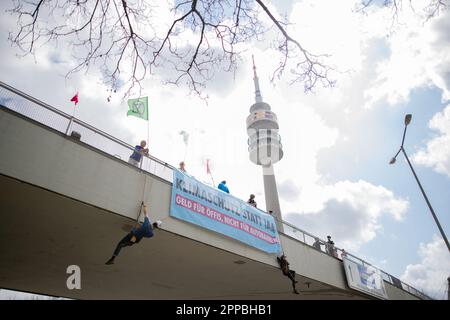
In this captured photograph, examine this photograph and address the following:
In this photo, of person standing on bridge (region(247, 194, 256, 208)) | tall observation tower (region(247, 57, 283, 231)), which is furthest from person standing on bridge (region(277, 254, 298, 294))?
tall observation tower (region(247, 57, 283, 231))

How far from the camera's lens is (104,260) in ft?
38.4

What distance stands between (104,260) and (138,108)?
6.05 meters

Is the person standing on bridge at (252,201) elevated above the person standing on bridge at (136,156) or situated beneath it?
elevated above

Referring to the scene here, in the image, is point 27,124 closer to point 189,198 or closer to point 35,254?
point 189,198

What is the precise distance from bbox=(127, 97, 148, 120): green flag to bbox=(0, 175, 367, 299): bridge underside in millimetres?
3621

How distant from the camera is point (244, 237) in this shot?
1141cm

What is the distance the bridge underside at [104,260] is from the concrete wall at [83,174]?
272 millimetres

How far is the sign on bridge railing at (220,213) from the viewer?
394 inches

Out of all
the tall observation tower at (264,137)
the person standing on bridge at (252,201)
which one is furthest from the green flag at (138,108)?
the tall observation tower at (264,137)

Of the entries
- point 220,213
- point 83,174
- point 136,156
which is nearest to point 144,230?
point 83,174

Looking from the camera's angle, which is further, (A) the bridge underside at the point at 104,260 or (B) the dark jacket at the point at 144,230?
(A) the bridge underside at the point at 104,260

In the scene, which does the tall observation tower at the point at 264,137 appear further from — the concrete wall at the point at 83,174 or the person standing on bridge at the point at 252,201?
the concrete wall at the point at 83,174
